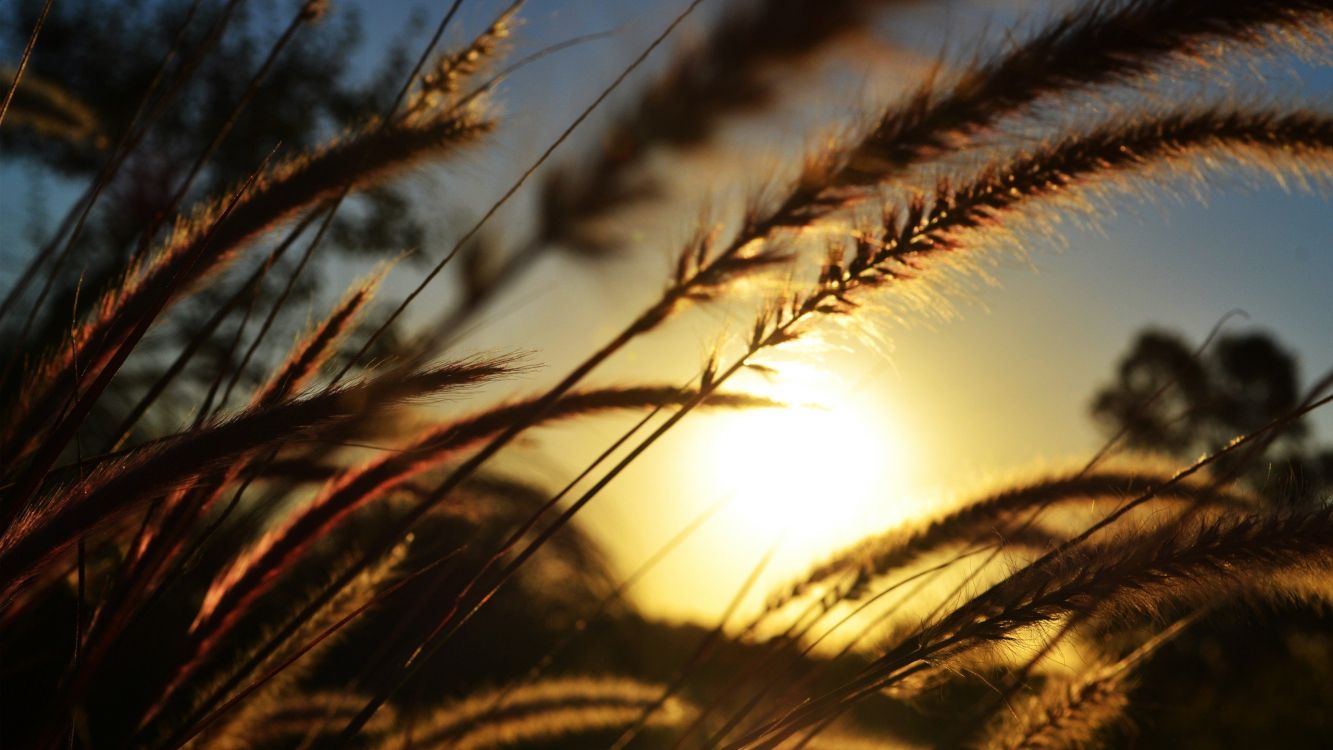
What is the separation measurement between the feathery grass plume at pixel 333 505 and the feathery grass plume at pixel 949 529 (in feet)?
1.30

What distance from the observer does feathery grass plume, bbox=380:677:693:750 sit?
120 centimetres

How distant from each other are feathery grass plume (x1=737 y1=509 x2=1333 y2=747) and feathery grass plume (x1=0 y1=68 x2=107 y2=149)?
2.05m

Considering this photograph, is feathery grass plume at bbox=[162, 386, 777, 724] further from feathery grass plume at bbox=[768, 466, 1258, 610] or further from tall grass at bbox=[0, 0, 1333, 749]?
feathery grass plume at bbox=[768, 466, 1258, 610]

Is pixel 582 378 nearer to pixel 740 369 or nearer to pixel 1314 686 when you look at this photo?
pixel 740 369

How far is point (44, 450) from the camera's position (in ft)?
2.04

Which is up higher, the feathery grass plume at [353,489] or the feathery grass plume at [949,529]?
the feathery grass plume at [353,489]

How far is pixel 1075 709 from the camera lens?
3.71 ft

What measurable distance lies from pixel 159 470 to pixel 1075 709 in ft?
3.67

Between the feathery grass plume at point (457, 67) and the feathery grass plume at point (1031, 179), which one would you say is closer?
the feathery grass plume at point (1031, 179)

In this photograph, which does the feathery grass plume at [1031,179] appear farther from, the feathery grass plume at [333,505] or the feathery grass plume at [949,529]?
the feathery grass plume at [949,529]

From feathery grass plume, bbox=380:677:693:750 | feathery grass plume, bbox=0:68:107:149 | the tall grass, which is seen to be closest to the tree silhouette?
the tall grass

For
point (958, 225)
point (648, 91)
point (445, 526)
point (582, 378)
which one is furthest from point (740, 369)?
point (445, 526)

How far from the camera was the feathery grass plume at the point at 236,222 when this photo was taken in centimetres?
84

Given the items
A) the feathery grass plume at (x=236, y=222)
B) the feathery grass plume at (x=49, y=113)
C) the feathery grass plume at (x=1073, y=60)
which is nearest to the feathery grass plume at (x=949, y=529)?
the feathery grass plume at (x=1073, y=60)
